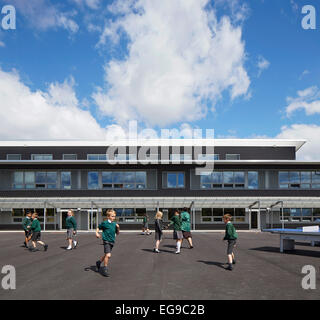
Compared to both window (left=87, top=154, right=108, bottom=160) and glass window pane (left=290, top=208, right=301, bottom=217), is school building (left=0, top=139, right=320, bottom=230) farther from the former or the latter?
window (left=87, top=154, right=108, bottom=160)

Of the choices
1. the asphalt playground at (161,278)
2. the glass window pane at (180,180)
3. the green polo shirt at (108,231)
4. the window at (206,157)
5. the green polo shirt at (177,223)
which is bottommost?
the asphalt playground at (161,278)

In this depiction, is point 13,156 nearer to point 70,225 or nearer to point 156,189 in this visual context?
point 156,189

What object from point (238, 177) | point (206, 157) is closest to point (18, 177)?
point (206, 157)

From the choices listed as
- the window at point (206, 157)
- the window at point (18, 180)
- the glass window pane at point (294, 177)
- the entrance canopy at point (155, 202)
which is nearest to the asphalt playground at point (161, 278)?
the entrance canopy at point (155, 202)

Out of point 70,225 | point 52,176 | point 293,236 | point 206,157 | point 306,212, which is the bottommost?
point 306,212

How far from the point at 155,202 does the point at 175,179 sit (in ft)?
11.2

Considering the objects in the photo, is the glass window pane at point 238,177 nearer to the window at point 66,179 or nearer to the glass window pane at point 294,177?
the glass window pane at point 294,177

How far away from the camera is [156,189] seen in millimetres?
Answer: 30781

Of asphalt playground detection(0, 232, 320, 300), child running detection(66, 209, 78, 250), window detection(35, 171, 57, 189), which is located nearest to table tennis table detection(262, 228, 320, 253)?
asphalt playground detection(0, 232, 320, 300)

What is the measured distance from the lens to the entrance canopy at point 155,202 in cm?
2941

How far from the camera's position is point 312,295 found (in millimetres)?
6137
